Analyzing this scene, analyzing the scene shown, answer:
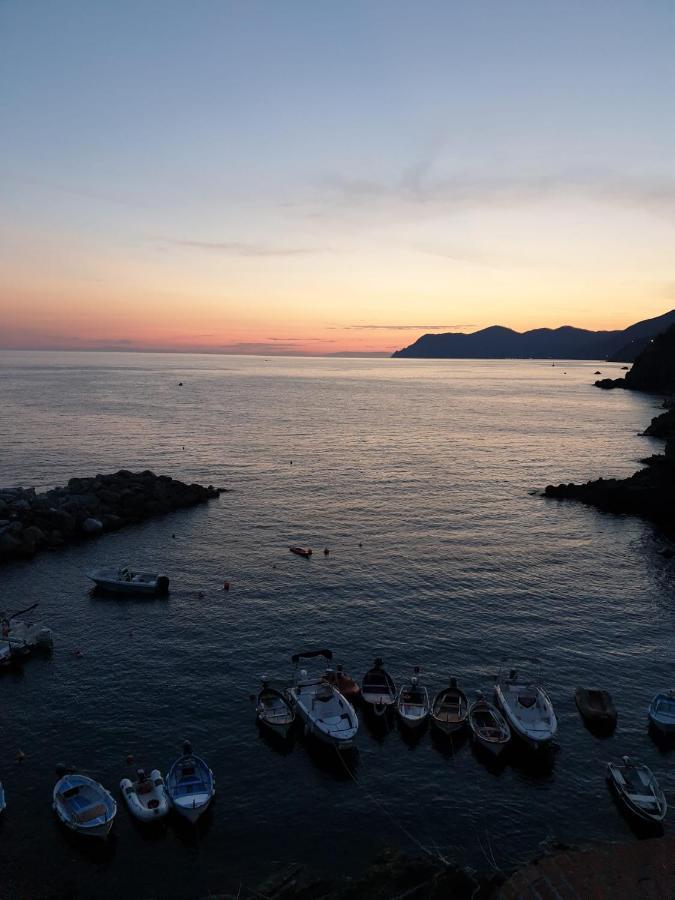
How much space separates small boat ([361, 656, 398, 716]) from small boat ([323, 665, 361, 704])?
0.46m

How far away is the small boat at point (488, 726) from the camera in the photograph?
33469 millimetres

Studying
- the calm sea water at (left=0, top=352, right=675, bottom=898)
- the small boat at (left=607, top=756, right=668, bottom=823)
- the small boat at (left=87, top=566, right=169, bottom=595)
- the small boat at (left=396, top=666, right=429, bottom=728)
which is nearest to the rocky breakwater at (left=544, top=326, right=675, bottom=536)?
the calm sea water at (left=0, top=352, right=675, bottom=898)

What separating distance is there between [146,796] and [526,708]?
2064 cm

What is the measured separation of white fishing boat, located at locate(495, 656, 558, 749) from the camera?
3356cm

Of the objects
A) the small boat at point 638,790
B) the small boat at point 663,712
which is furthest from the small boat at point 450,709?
the small boat at point 663,712

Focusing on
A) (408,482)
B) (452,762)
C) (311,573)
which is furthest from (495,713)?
(408,482)

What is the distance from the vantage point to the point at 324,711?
116ft

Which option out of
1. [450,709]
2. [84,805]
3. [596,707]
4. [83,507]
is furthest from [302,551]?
[84,805]

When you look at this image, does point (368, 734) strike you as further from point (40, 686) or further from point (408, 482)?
point (408, 482)

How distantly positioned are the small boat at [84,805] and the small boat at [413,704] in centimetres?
1564

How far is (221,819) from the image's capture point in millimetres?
28734

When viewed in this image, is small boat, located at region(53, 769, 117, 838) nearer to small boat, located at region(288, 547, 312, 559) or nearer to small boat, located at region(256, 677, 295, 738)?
small boat, located at region(256, 677, 295, 738)

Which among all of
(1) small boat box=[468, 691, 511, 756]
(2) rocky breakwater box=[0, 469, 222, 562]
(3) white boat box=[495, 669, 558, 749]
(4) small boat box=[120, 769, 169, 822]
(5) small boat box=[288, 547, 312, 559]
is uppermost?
(2) rocky breakwater box=[0, 469, 222, 562]

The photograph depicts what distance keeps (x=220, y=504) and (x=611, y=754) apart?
56231 mm
